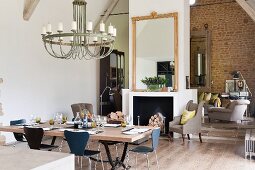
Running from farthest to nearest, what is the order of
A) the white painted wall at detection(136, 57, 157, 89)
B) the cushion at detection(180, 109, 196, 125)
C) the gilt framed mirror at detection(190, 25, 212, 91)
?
the gilt framed mirror at detection(190, 25, 212, 91) → the white painted wall at detection(136, 57, 157, 89) → the cushion at detection(180, 109, 196, 125)

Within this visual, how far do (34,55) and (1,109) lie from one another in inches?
61.2

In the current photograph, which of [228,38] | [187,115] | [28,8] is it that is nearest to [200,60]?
[228,38]

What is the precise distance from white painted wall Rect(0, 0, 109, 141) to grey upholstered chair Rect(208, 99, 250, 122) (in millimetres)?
4459

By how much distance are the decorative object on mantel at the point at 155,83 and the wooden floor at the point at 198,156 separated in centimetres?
145

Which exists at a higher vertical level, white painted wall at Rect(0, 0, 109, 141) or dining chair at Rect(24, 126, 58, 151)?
white painted wall at Rect(0, 0, 109, 141)

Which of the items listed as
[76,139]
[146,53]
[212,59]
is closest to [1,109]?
[76,139]

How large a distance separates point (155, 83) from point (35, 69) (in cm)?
310

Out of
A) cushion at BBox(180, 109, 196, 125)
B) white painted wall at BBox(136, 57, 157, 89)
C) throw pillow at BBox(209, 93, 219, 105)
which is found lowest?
cushion at BBox(180, 109, 196, 125)

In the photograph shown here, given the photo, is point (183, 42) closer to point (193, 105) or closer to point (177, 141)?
point (193, 105)

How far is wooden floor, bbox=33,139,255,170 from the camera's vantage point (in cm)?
508

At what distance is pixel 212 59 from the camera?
40.8 feet

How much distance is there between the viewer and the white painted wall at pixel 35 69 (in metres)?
6.57

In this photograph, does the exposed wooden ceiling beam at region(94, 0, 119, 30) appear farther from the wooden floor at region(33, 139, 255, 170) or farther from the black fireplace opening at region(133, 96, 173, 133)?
the wooden floor at region(33, 139, 255, 170)

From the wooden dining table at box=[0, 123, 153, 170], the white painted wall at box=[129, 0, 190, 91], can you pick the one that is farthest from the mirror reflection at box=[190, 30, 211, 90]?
the wooden dining table at box=[0, 123, 153, 170]
